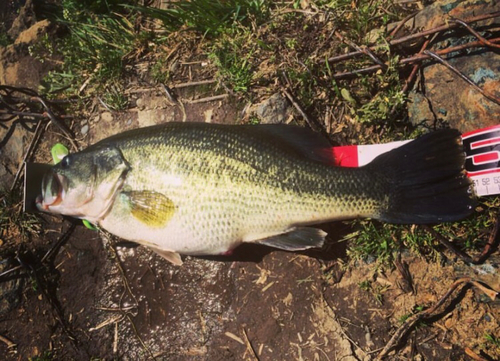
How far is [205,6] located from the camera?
4070 mm

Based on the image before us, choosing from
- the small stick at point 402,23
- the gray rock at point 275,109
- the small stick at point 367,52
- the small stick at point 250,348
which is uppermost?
the small stick at point 402,23

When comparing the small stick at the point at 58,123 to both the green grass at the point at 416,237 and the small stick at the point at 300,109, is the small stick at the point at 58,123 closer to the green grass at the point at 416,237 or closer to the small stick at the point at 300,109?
the small stick at the point at 300,109

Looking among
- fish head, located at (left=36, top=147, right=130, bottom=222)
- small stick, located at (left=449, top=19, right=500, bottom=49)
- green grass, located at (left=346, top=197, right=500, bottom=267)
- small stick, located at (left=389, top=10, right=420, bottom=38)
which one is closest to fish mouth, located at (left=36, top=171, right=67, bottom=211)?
fish head, located at (left=36, top=147, right=130, bottom=222)

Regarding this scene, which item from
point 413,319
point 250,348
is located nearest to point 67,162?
point 250,348

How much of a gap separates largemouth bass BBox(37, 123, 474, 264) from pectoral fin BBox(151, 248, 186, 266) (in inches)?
7.7

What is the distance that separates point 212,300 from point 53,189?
1.98 metres

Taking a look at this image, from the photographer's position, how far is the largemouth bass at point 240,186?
9.25 ft

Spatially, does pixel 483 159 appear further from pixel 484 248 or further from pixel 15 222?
pixel 15 222

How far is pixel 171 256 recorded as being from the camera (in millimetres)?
3496

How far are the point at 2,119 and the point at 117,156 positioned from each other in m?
2.63

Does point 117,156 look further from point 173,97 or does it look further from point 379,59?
point 379,59

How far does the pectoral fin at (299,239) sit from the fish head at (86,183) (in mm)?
1554

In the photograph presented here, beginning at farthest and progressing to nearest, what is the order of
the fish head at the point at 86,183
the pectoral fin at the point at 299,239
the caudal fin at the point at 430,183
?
the fish head at the point at 86,183 < the pectoral fin at the point at 299,239 < the caudal fin at the point at 430,183

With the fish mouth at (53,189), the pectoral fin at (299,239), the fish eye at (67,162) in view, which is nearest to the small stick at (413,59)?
the pectoral fin at (299,239)
